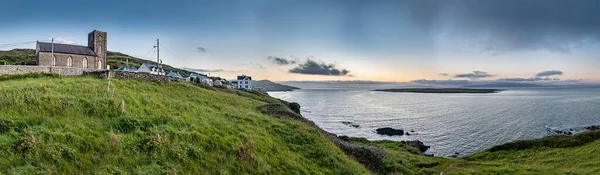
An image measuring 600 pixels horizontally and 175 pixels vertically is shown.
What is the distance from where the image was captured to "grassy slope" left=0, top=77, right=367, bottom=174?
1367 centimetres

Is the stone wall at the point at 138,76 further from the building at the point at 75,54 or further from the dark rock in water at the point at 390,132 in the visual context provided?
the dark rock in water at the point at 390,132

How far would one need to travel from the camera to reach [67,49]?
2411 inches

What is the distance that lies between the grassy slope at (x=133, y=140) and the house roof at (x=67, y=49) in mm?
45776

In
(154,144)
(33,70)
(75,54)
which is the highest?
(75,54)

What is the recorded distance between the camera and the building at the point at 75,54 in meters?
59.1

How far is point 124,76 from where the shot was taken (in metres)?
38.2

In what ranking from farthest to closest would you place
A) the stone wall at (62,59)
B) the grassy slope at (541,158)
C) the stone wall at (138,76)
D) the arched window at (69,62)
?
the arched window at (69,62) < the stone wall at (62,59) < the stone wall at (138,76) < the grassy slope at (541,158)

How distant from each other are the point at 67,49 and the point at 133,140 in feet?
202

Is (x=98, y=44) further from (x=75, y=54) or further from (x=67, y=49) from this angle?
(x=67, y=49)

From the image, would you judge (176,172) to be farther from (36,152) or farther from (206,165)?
(36,152)

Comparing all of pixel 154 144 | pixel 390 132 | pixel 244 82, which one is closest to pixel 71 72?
pixel 154 144

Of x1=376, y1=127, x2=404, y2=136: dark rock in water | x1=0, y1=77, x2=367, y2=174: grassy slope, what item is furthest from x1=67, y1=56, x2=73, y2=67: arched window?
x1=376, y1=127, x2=404, y2=136: dark rock in water

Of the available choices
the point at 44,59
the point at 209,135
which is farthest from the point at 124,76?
the point at 44,59

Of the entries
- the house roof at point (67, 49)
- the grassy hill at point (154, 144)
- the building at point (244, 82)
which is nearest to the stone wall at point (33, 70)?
the grassy hill at point (154, 144)
